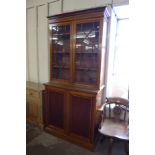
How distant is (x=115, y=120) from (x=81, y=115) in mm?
575

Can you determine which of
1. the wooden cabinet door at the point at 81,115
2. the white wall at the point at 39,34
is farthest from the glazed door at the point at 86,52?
the white wall at the point at 39,34

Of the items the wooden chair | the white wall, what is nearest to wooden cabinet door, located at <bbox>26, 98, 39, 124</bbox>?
the white wall

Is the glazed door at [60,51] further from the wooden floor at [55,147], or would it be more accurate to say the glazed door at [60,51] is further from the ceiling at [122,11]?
the wooden floor at [55,147]

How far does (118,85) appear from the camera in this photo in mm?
2766

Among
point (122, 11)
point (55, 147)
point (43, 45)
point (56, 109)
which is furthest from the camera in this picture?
point (43, 45)

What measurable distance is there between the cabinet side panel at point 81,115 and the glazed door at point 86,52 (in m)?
0.32

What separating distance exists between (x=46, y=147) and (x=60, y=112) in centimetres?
60

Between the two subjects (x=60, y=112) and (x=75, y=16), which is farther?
(x=60, y=112)

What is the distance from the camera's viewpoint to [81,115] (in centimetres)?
229

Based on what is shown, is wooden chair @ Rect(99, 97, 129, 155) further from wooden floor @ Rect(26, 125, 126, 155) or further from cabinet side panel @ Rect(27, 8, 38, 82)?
cabinet side panel @ Rect(27, 8, 38, 82)

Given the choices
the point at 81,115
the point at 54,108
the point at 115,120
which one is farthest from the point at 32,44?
the point at 115,120

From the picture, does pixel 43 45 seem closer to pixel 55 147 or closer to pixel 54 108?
pixel 54 108
